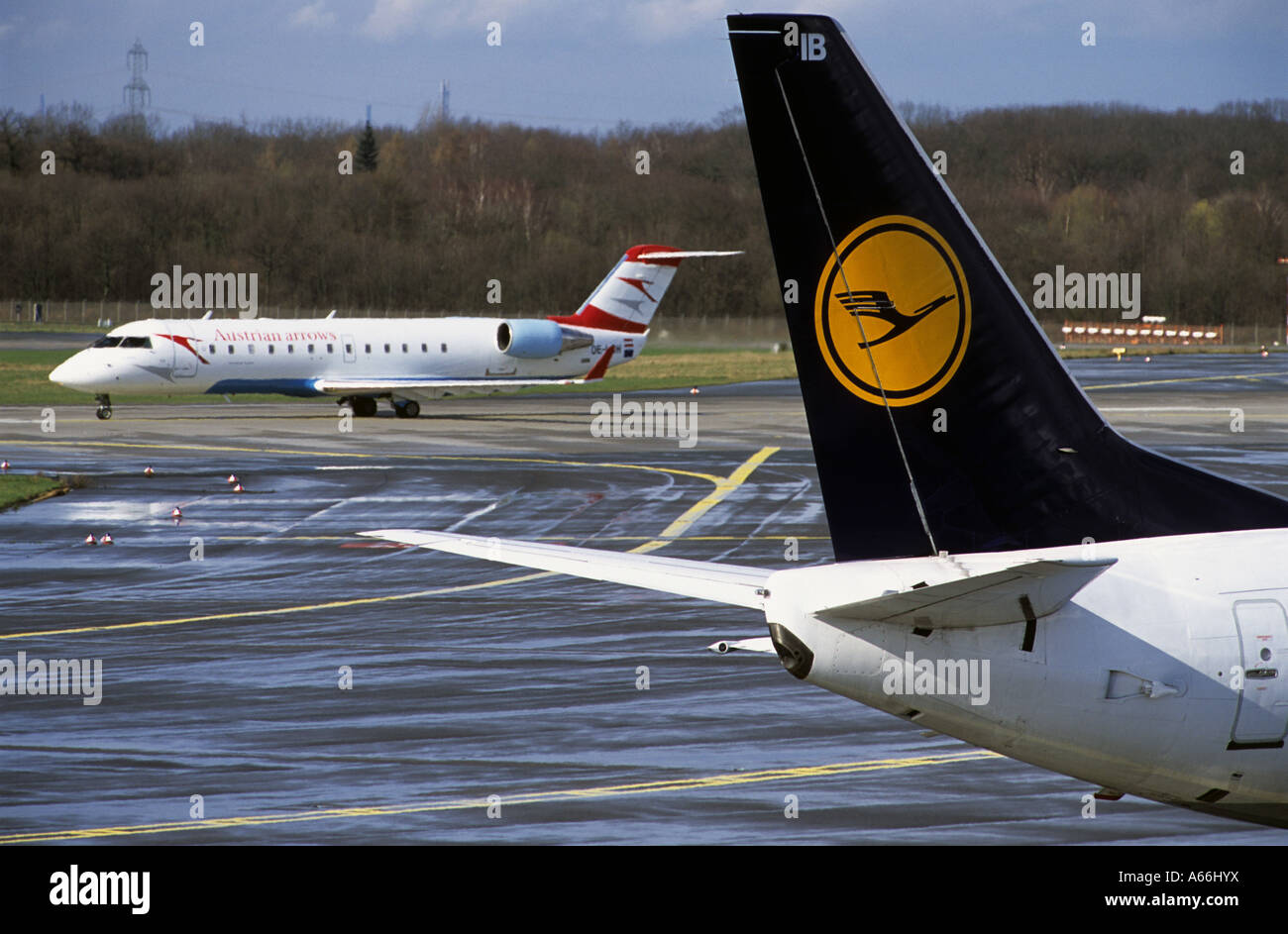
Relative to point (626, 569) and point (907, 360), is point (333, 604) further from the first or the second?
point (907, 360)

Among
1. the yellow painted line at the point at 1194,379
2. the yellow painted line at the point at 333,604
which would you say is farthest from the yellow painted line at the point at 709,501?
the yellow painted line at the point at 1194,379

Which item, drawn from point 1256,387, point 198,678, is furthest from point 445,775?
point 1256,387

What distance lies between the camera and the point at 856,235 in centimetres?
Answer: 909

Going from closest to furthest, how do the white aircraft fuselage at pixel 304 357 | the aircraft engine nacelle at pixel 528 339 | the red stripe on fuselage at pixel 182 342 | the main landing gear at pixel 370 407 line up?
1. the red stripe on fuselage at pixel 182 342
2. the white aircraft fuselage at pixel 304 357
3. the aircraft engine nacelle at pixel 528 339
4. the main landing gear at pixel 370 407

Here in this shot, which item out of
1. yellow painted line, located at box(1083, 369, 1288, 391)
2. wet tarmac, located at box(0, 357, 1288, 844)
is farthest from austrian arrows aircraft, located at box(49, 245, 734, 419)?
yellow painted line, located at box(1083, 369, 1288, 391)

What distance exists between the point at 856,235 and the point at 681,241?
120 m

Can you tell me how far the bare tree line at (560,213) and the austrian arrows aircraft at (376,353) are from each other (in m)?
57.8

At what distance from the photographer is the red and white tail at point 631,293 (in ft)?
193

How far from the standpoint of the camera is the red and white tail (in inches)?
2319

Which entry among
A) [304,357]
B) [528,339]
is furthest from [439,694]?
[528,339]

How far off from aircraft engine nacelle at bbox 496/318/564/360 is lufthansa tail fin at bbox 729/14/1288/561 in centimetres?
4708

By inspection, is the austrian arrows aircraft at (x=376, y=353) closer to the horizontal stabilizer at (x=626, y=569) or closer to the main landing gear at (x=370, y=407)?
the main landing gear at (x=370, y=407)

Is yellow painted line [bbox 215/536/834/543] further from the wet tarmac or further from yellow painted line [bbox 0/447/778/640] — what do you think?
yellow painted line [bbox 0/447/778/640]

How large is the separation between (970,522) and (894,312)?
4.53 ft
